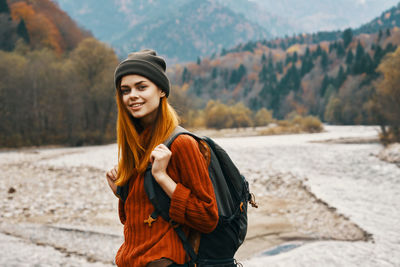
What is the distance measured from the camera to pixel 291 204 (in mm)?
9734

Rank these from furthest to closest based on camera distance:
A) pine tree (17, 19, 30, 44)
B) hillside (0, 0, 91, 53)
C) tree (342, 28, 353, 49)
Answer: tree (342, 28, 353, 49)
pine tree (17, 19, 30, 44)
hillside (0, 0, 91, 53)

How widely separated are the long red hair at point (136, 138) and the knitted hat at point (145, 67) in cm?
9

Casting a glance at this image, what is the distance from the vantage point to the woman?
1476mm

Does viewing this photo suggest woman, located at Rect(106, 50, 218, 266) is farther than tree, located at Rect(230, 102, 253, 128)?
No

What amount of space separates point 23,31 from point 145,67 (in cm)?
4441

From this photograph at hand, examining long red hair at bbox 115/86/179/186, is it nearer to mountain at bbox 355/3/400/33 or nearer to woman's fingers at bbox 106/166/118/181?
woman's fingers at bbox 106/166/118/181

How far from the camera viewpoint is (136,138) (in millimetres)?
1676

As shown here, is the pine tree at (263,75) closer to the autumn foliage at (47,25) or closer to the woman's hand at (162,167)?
the autumn foliage at (47,25)

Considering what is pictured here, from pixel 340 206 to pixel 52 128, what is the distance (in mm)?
25532

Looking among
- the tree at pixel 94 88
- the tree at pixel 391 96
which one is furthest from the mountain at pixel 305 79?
the tree at pixel 391 96

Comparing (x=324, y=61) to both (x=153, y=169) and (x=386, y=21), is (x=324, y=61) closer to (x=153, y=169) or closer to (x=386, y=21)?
(x=153, y=169)

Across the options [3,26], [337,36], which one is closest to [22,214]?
[3,26]

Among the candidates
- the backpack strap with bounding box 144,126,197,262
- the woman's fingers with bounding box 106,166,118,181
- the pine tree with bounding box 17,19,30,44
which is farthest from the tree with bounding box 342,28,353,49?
the backpack strap with bounding box 144,126,197,262

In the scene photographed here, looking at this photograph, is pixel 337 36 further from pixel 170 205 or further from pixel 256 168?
pixel 170 205
